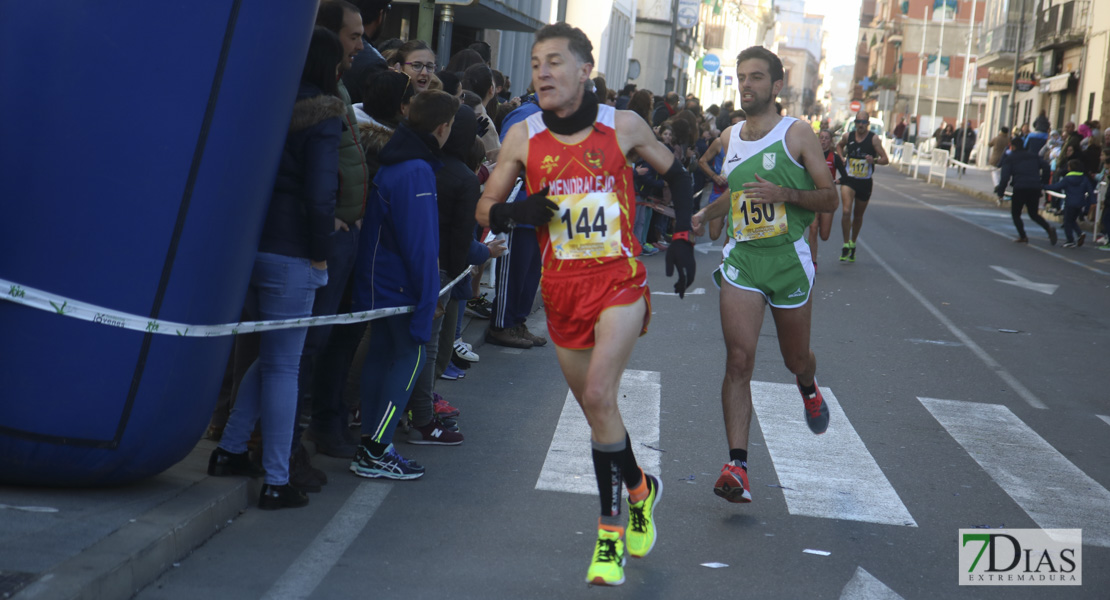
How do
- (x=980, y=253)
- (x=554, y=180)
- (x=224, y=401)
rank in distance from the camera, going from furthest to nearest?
(x=980, y=253), (x=224, y=401), (x=554, y=180)

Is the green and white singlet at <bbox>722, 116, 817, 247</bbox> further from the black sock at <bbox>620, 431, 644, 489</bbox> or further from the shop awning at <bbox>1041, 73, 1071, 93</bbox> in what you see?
the shop awning at <bbox>1041, 73, 1071, 93</bbox>

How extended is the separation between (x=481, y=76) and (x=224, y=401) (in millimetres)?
3883

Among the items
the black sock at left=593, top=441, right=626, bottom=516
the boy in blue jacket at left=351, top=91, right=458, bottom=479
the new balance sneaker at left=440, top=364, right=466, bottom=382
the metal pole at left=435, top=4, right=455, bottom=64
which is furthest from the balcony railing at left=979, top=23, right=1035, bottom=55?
the black sock at left=593, top=441, right=626, bottom=516

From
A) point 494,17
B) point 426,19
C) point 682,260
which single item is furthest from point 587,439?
point 494,17

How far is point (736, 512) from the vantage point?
17.2ft

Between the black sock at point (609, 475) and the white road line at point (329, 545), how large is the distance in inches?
40.2

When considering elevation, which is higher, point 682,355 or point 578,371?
point 578,371

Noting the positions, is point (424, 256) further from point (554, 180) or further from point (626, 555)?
point (626, 555)

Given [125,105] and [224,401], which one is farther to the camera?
[224,401]

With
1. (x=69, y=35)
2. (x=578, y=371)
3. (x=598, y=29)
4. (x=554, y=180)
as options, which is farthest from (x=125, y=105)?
(x=598, y=29)

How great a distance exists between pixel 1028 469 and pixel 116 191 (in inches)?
190

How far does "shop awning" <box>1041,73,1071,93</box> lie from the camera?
139ft

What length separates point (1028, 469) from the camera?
630 centimetres

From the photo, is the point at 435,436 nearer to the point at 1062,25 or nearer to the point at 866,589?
the point at 866,589
